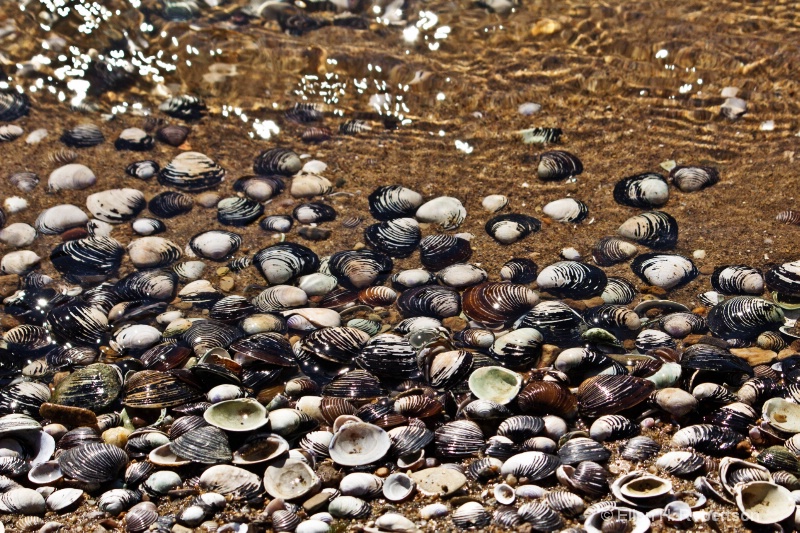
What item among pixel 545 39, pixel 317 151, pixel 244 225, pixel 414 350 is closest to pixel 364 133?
pixel 317 151

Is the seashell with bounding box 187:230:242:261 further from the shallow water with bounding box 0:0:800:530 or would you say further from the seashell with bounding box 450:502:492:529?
the seashell with bounding box 450:502:492:529

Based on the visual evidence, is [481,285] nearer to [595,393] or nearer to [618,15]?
[595,393]

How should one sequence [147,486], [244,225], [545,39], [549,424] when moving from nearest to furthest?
[147,486], [549,424], [244,225], [545,39]

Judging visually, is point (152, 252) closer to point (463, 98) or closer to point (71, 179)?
point (71, 179)

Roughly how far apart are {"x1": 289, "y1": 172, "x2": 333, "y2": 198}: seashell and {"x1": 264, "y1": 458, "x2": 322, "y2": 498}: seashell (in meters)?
2.24

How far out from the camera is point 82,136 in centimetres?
527

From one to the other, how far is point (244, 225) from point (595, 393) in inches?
96.8

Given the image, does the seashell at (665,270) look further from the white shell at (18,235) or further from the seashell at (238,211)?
the white shell at (18,235)

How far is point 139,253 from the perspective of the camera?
4281 mm

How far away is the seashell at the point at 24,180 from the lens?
485 cm

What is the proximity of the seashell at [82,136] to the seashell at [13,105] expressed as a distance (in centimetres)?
47

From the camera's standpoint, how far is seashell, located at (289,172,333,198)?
4824mm

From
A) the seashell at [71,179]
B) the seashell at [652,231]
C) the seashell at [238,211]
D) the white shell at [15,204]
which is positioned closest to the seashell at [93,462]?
the seashell at [238,211]

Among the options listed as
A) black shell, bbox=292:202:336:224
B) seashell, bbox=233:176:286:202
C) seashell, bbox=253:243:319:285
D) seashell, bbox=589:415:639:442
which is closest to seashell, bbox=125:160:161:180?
seashell, bbox=233:176:286:202
